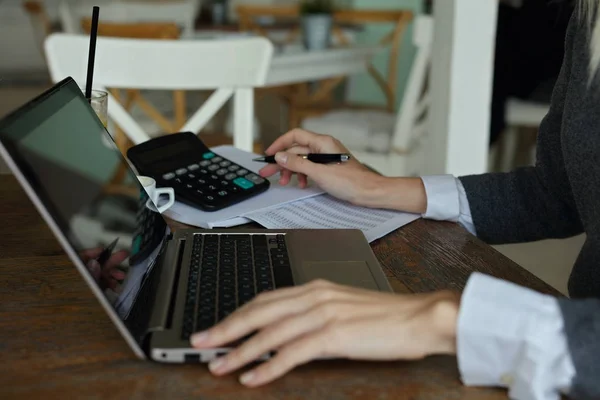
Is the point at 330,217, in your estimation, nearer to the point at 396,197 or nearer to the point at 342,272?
the point at 396,197

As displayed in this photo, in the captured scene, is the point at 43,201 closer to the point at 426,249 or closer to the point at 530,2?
the point at 426,249

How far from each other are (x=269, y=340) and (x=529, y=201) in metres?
0.63

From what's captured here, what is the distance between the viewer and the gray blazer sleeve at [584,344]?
583 millimetres

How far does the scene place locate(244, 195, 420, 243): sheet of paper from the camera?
0.97m

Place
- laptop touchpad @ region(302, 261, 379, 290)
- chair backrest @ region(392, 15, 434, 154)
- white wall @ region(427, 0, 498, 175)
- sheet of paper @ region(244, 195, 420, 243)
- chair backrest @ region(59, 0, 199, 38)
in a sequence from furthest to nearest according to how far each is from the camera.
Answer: chair backrest @ region(59, 0, 199, 38), chair backrest @ region(392, 15, 434, 154), white wall @ region(427, 0, 498, 175), sheet of paper @ region(244, 195, 420, 243), laptop touchpad @ region(302, 261, 379, 290)

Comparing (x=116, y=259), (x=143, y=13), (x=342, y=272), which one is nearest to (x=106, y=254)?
(x=116, y=259)

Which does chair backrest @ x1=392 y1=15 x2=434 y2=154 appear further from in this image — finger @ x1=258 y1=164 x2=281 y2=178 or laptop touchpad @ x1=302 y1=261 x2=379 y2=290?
laptop touchpad @ x1=302 y1=261 x2=379 y2=290

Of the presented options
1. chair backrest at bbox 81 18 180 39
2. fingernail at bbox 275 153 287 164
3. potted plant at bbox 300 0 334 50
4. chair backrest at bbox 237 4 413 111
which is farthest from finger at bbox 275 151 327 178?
chair backrest at bbox 237 4 413 111

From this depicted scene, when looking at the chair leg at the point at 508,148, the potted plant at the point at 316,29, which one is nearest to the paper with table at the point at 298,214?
the potted plant at the point at 316,29

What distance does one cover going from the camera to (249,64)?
170cm

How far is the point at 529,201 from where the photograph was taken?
110 centimetres

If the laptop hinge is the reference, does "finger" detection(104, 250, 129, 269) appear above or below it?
above

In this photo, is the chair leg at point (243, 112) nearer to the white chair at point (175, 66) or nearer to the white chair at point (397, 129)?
the white chair at point (175, 66)

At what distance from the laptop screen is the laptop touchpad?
0.16 m
